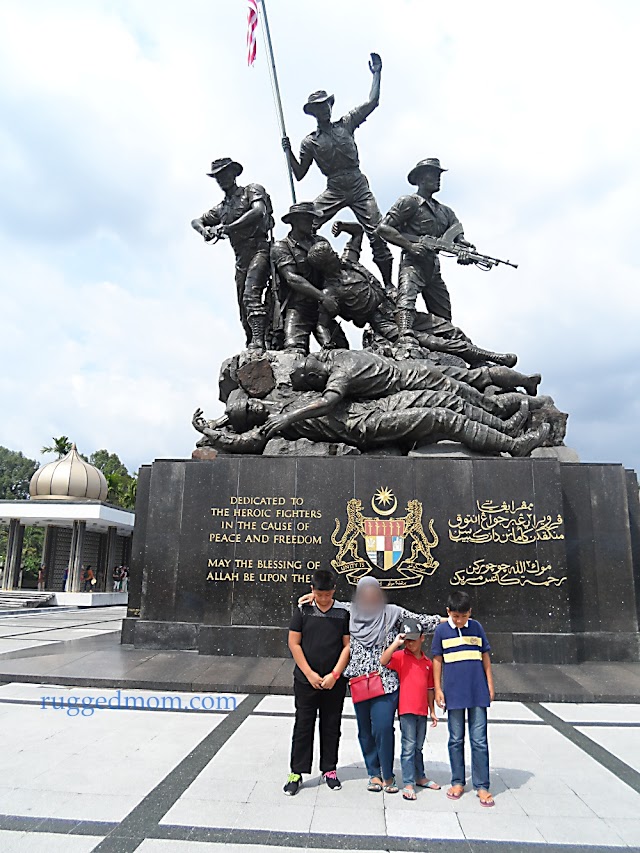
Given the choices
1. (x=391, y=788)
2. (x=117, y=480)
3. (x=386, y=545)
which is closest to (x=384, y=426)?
(x=386, y=545)

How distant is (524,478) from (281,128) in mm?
9733

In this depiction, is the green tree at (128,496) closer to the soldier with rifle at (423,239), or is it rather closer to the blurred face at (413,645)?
the soldier with rifle at (423,239)

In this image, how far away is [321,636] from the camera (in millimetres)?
3533

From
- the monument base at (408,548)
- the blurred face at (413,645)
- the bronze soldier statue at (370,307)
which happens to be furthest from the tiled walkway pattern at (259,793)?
the bronze soldier statue at (370,307)

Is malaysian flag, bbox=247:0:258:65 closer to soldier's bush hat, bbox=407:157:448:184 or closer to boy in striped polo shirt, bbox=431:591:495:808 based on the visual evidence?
soldier's bush hat, bbox=407:157:448:184

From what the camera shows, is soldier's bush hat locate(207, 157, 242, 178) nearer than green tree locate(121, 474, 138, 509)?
Yes

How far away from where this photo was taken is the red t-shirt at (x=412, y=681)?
3.47 metres

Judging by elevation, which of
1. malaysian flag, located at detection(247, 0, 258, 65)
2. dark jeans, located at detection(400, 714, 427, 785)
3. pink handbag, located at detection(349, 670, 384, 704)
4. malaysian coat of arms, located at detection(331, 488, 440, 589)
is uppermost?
malaysian flag, located at detection(247, 0, 258, 65)

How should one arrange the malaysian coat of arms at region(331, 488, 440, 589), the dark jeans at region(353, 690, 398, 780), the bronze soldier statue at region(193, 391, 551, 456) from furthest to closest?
the bronze soldier statue at region(193, 391, 551, 456) < the malaysian coat of arms at region(331, 488, 440, 589) < the dark jeans at region(353, 690, 398, 780)

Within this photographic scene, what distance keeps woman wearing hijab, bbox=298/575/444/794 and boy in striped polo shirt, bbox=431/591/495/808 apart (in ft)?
0.58

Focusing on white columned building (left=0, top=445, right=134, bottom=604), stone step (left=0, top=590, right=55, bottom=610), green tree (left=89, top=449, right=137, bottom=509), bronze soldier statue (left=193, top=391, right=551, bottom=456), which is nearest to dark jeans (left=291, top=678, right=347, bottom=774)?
bronze soldier statue (left=193, top=391, right=551, bottom=456)

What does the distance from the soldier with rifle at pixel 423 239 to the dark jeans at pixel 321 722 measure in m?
8.13

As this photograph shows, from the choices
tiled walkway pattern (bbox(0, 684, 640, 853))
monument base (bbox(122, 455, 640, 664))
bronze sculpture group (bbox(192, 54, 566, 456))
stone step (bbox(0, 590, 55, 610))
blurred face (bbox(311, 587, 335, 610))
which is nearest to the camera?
tiled walkway pattern (bbox(0, 684, 640, 853))

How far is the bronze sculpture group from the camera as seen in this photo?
28.6 feet
